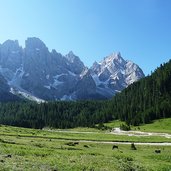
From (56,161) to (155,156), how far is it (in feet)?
66.2

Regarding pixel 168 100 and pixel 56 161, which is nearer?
pixel 56 161

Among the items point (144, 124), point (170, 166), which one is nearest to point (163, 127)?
point (144, 124)

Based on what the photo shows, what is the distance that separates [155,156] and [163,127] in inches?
4506

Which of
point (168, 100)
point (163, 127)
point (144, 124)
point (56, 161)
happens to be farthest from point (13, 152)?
point (168, 100)

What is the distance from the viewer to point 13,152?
40.1 meters

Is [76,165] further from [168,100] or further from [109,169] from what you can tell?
[168,100]

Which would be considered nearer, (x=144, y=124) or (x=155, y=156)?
(x=155, y=156)

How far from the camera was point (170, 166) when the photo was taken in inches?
1599

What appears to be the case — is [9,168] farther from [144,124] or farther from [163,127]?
[144,124]

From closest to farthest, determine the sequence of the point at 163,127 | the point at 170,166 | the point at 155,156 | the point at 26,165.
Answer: the point at 26,165 → the point at 170,166 → the point at 155,156 → the point at 163,127

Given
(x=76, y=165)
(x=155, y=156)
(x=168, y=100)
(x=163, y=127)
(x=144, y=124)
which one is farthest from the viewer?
(x=168, y=100)

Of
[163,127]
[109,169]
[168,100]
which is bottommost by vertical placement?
[109,169]

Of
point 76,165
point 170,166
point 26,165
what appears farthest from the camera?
point 170,166

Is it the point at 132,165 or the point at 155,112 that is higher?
the point at 155,112
